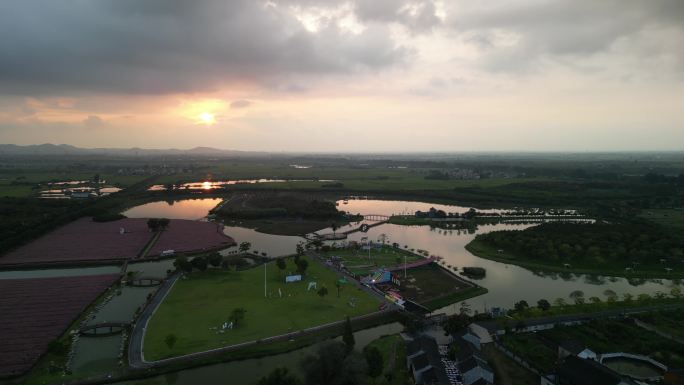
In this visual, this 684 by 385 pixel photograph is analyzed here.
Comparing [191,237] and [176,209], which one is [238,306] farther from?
[176,209]

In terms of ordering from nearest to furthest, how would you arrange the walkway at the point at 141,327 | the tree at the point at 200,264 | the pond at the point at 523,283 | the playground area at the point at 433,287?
the walkway at the point at 141,327
the playground area at the point at 433,287
the pond at the point at 523,283
the tree at the point at 200,264

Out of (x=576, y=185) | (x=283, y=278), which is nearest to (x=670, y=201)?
(x=576, y=185)

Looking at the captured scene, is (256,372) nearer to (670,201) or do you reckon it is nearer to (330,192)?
(330,192)

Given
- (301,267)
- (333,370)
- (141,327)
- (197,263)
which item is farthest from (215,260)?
(333,370)

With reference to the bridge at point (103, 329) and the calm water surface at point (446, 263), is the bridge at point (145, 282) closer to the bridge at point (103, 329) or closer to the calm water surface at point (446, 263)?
the calm water surface at point (446, 263)

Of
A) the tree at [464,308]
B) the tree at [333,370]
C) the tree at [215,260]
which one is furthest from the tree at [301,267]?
the tree at [333,370]

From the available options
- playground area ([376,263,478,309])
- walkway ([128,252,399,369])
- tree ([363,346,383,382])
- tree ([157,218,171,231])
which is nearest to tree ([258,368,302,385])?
tree ([363,346,383,382])

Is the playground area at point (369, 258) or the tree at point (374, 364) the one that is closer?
the tree at point (374, 364)
